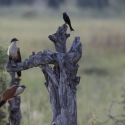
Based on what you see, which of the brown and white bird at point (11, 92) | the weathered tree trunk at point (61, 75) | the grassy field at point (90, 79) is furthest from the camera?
the grassy field at point (90, 79)

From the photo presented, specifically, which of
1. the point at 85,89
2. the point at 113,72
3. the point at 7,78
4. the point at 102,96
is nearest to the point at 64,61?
the point at 7,78

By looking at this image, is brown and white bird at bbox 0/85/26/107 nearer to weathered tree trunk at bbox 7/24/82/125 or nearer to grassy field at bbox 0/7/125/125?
weathered tree trunk at bbox 7/24/82/125

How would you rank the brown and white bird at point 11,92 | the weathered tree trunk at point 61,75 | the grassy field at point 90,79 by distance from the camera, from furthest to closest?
the grassy field at point 90,79 → the brown and white bird at point 11,92 → the weathered tree trunk at point 61,75

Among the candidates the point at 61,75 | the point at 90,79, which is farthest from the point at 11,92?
the point at 90,79

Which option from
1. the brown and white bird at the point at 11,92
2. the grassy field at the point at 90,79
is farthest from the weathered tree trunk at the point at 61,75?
the grassy field at the point at 90,79

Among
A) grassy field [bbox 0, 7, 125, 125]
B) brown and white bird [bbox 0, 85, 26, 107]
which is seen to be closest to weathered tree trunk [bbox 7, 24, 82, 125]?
brown and white bird [bbox 0, 85, 26, 107]

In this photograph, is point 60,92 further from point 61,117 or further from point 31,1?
point 31,1

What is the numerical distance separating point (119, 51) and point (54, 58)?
1584 centimetres

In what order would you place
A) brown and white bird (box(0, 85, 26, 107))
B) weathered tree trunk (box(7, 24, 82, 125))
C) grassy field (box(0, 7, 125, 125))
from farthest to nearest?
grassy field (box(0, 7, 125, 125))
brown and white bird (box(0, 85, 26, 107))
weathered tree trunk (box(7, 24, 82, 125))

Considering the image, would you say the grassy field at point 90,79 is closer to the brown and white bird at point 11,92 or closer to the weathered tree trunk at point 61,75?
the brown and white bird at point 11,92

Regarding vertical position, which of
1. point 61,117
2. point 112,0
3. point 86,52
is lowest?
point 61,117

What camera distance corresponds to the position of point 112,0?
173ft

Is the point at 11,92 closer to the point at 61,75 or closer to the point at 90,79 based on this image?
the point at 61,75

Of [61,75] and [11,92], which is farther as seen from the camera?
[11,92]
